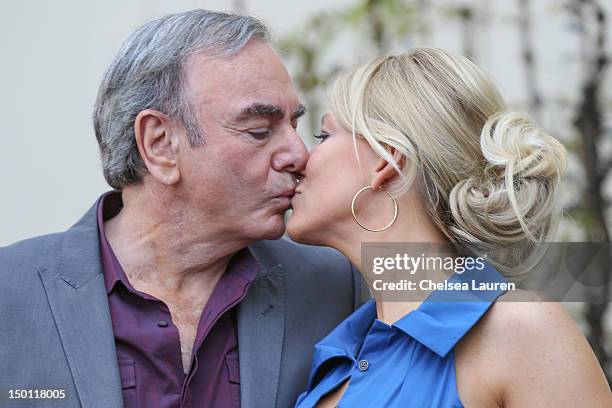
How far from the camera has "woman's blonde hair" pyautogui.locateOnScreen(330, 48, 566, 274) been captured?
7.97 feet

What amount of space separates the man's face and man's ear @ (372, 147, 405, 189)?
0.31 metres

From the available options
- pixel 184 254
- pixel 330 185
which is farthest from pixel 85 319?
pixel 330 185

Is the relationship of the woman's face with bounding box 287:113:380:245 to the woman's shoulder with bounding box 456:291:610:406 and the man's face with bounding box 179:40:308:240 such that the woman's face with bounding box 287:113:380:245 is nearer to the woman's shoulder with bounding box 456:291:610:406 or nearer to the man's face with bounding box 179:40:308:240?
the man's face with bounding box 179:40:308:240

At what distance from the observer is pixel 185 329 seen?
108 inches

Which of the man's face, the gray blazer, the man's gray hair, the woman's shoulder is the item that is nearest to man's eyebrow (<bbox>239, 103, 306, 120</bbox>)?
the man's face

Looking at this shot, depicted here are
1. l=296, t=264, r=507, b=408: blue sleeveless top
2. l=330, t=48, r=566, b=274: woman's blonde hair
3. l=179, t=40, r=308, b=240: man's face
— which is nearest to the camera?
l=296, t=264, r=507, b=408: blue sleeveless top

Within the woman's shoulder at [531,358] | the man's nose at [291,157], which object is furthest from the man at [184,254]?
the woman's shoulder at [531,358]

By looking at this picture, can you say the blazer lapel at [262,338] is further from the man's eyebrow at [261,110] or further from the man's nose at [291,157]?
the man's eyebrow at [261,110]

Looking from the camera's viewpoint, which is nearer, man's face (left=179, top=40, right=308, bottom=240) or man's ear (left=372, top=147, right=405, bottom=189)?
man's ear (left=372, top=147, right=405, bottom=189)

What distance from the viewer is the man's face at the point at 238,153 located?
2.76m

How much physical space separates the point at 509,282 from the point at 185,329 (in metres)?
0.87

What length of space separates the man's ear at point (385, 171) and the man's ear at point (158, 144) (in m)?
0.59

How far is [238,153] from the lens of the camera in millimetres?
2750

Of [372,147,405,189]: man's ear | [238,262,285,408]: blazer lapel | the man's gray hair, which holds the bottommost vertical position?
[238,262,285,408]: blazer lapel
